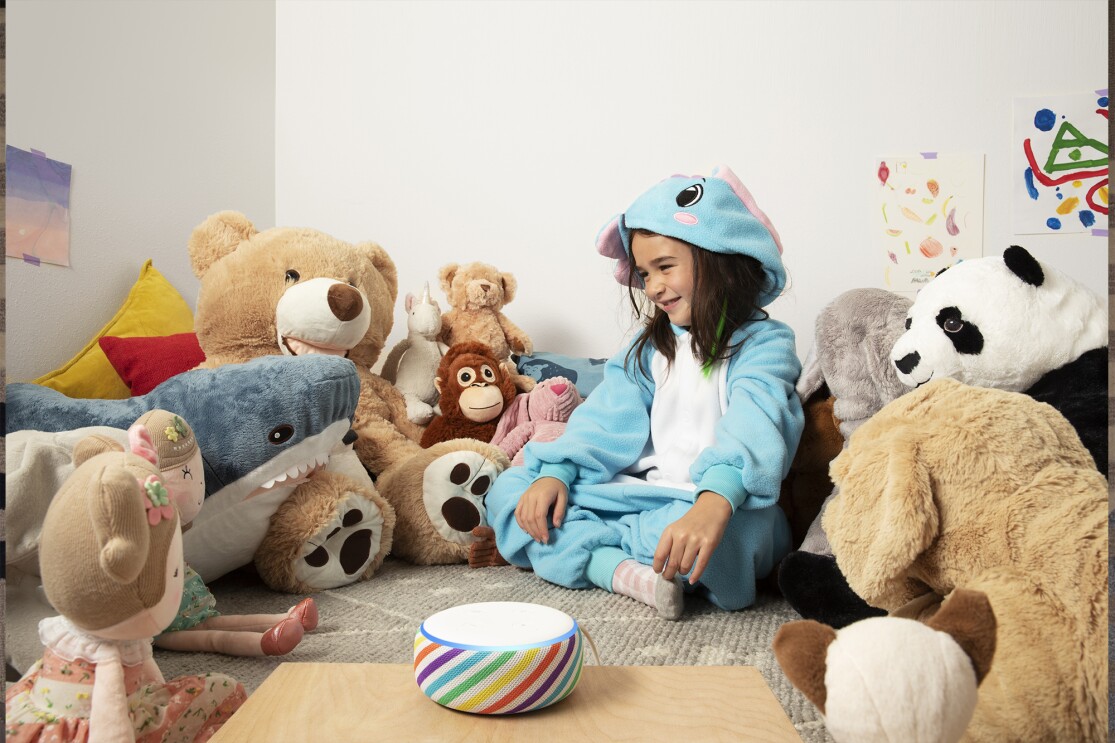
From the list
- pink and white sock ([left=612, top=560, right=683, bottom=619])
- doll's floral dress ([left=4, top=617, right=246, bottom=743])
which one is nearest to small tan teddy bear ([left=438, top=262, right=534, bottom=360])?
pink and white sock ([left=612, top=560, right=683, bottom=619])

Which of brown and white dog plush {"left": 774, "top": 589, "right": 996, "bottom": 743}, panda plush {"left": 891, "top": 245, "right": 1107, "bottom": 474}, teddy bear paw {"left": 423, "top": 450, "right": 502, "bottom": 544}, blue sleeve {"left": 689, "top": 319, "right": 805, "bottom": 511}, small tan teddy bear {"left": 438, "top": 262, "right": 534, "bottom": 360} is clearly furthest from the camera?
small tan teddy bear {"left": 438, "top": 262, "right": 534, "bottom": 360}

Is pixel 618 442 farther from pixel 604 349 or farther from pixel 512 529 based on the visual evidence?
pixel 604 349

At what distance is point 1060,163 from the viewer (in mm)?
1747

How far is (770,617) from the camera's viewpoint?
1093mm

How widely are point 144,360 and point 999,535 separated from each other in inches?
47.4

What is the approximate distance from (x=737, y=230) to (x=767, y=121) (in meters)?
0.70

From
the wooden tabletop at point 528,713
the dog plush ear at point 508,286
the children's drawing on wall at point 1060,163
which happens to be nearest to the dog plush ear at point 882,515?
the wooden tabletop at point 528,713

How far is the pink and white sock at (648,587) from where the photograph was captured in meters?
1.06

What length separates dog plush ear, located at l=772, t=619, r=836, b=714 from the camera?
408mm

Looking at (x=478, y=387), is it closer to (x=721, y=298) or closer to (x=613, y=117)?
(x=721, y=298)

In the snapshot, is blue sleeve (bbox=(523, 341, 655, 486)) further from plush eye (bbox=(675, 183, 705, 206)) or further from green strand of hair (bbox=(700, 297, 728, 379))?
plush eye (bbox=(675, 183, 705, 206))

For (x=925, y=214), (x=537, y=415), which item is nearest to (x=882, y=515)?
(x=537, y=415)

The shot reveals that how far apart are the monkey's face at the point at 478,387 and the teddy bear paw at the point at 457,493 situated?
0.16 meters

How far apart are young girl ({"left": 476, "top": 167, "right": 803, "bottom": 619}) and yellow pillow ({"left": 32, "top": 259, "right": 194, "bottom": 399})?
63 centimetres
